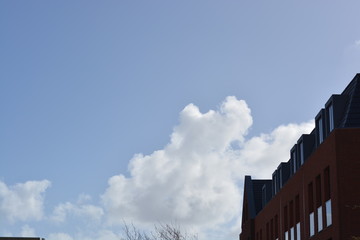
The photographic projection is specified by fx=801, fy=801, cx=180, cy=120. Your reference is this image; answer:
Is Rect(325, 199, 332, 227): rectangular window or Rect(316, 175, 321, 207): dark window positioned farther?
Rect(316, 175, 321, 207): dark window

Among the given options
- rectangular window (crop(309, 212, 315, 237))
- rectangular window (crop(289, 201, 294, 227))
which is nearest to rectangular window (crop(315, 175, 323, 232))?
rectangular window (crop(309, 212, 315, 237))

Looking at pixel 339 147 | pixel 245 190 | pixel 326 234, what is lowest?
pixel 326 234

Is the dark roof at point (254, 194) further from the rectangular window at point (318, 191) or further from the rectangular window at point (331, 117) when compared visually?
the rectangular window at point (331, 117)

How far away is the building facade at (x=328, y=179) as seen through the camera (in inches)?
1261

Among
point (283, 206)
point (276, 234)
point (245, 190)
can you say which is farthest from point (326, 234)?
point (245, 190)

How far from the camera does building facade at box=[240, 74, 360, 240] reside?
32.0 m

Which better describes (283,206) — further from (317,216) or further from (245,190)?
(245,190)

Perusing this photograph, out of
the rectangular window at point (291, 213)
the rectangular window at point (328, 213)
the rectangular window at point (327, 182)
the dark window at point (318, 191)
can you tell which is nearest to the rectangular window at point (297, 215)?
the rectangular window at point (291, 213)

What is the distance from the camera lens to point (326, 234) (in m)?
33.9

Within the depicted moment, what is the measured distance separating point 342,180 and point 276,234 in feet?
53.7

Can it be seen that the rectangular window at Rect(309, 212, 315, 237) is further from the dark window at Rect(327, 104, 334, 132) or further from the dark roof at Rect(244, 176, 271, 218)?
the dark roof at Rect(244, 176, 271, 218)

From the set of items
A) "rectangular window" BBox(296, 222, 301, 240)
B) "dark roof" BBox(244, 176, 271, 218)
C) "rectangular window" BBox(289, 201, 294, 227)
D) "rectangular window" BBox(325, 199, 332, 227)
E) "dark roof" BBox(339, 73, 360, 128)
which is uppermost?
"dark roof" BBox(244, 176, 271, 218)

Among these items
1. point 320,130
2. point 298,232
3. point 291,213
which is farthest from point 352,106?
point 291,213

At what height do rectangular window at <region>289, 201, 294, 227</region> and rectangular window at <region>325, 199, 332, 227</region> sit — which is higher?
rectangular window at <region>289, 201, 294, 227</region>
